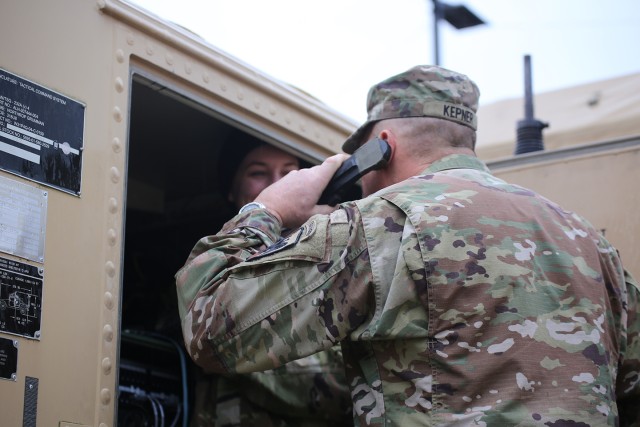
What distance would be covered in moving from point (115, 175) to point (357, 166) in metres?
0.70

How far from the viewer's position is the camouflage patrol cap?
2.90 m

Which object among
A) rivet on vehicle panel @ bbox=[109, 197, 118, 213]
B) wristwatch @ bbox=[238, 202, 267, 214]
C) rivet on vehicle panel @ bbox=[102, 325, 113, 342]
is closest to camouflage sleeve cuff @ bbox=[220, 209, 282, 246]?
wristwatch @ bbox=[238, 202, 267, 214]

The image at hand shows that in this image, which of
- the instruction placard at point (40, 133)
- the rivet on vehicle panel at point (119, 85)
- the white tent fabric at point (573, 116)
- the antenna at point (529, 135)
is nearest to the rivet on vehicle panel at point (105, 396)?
the instruction placard at point (40, 133)

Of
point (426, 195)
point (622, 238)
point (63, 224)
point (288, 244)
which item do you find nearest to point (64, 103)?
point (63, 224)

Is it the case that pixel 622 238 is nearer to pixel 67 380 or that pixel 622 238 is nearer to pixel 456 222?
pixel 456 222

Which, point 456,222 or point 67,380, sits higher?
point 456,222

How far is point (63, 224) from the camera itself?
2406 mm

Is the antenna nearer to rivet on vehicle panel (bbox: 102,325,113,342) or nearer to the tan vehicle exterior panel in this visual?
the tan vehicle exterior panel

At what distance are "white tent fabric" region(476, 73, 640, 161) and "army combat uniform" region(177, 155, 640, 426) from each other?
2.31 metres

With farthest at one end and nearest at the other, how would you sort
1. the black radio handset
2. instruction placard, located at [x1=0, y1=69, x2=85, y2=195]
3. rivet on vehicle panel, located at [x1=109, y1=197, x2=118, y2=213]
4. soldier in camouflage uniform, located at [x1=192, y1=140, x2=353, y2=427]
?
soldier in camouflage uniform, located at [x1=192, y1=140, x2=353, y2=427], the black radio handset, rivet on vehicle panel, located at [x1=109, y1=197, x2=118, y2=213], instruction placard, located at [x1=0, y1=69, x2=85, y2=195]

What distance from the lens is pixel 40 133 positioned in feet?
7.88

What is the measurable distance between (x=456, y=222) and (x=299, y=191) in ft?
2.08

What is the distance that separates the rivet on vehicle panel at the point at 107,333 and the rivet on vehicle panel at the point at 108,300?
47 mm

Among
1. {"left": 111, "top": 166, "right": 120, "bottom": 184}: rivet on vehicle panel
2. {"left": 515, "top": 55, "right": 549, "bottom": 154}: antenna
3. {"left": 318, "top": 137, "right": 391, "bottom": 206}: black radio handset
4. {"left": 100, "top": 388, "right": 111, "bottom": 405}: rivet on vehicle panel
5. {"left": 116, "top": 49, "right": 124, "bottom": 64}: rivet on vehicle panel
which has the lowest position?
{"left": 100, "top": 388, "right": 111, "bottom": 405}: rivet on vehicle panel
